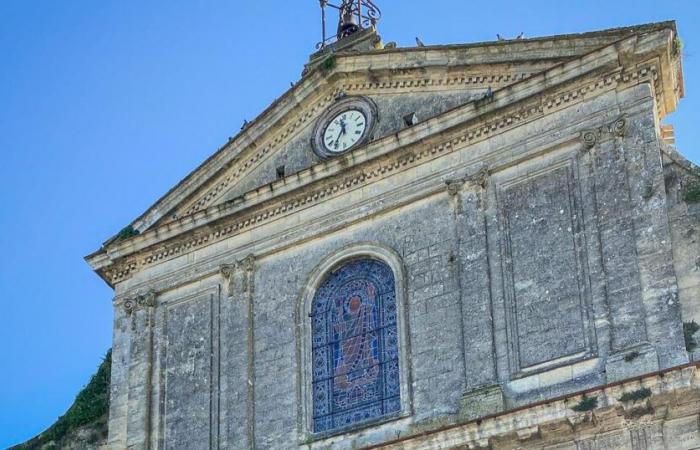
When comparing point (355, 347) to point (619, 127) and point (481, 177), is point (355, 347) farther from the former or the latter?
Answer: point (619, 127)

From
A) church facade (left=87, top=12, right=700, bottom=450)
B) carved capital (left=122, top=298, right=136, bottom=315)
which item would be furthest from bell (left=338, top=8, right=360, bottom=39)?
carved capital (left=122, top=298, right=136, bottom=315)

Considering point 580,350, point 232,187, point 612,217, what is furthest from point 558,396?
point 232,187

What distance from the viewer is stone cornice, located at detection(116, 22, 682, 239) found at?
2128 centimetres

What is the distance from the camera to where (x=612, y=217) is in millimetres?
19875

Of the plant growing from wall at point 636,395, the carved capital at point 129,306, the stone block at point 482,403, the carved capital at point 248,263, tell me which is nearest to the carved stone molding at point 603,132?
the stone block at point 482,403

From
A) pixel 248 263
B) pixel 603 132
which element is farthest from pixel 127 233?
pixel 603 132

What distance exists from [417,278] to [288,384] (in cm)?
242

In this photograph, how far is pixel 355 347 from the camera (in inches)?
856

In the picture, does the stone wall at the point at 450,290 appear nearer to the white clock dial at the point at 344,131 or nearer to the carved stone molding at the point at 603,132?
the carved stone molding at the point at 603,132

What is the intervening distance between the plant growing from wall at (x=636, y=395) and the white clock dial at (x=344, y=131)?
22.6ft

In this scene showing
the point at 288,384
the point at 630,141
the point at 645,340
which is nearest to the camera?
the point at 645,340

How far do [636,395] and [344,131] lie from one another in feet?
24.3

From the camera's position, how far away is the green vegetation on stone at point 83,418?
78.4 ft

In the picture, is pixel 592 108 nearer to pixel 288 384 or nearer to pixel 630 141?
pixel 630 141
